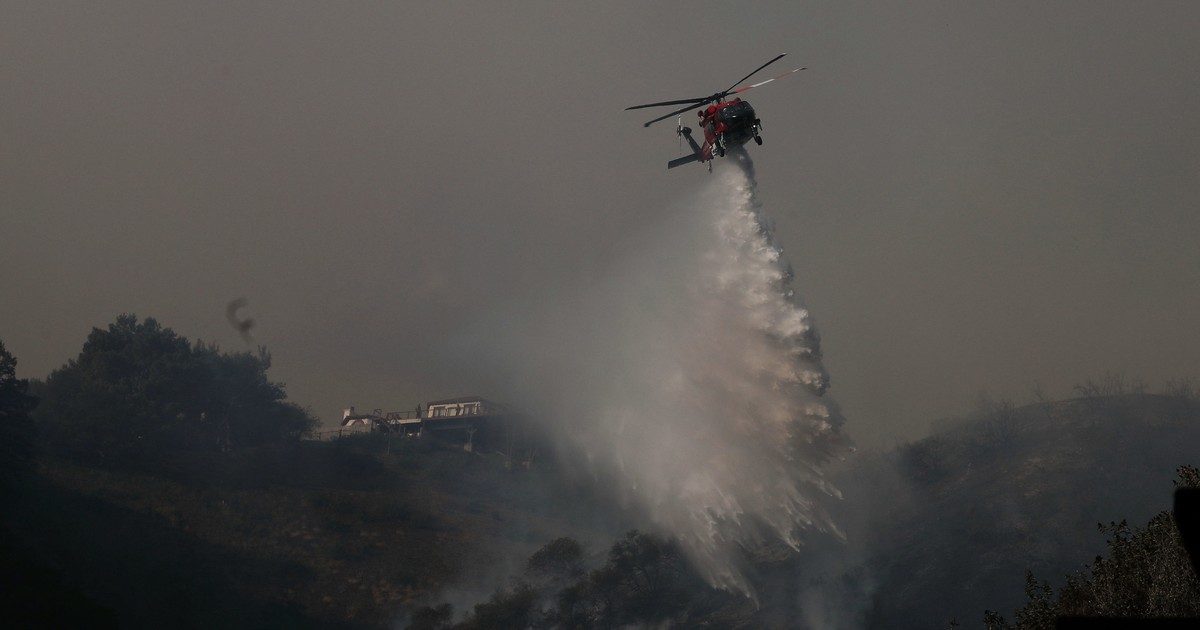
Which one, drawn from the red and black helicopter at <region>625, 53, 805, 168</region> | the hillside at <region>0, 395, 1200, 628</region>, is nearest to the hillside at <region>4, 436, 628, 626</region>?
the hillside at <region>0, 395, 1200, 628</region>

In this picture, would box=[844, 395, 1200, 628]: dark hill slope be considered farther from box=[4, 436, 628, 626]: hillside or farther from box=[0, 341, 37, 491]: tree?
box=[0, 341, 37, 491]: tree

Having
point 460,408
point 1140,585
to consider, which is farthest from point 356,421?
point 1140,585

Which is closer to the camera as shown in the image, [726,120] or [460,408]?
[726,120]

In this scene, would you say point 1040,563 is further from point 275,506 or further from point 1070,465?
point 275,506

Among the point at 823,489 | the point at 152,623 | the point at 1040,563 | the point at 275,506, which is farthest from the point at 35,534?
the point at 1040,563

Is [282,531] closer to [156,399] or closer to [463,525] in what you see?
[463,525]
